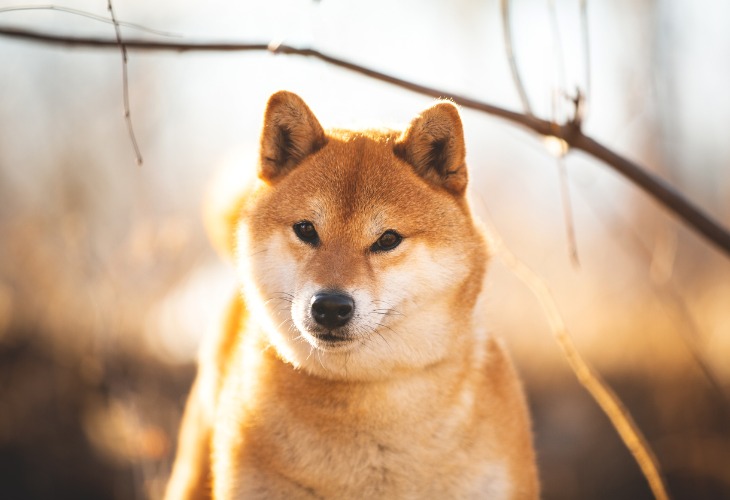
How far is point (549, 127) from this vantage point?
293 centimetres

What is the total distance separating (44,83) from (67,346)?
2675mm

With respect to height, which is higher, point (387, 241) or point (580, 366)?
point (387, 241)

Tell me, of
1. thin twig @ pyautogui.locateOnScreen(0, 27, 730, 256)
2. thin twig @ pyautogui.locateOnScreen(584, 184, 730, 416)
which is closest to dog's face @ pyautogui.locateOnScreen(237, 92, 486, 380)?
thin twig @ pyautogui.locateOnScreen(0, 27, 730, 256)

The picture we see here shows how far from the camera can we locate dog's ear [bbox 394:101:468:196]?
2844mm

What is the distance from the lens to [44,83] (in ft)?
23.5

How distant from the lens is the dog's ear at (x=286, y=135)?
2.96 metres

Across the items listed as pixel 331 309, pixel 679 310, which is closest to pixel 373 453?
pixel 331 309

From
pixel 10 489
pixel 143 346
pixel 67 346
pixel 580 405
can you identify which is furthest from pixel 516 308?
pixel 10 489

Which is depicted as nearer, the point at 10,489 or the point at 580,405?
the point at 10,489

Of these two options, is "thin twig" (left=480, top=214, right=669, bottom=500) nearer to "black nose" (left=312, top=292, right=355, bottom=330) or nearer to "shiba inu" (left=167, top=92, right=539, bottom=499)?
"shiba inu" (left=167, top=92, right=539, bottom=499)

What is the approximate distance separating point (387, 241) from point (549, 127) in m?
0.82

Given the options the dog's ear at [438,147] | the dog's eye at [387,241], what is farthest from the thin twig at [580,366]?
the dog's eye at [387,241]

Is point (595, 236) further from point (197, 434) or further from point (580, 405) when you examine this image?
point (197, 434)

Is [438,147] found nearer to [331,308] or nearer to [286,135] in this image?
[286,135]
